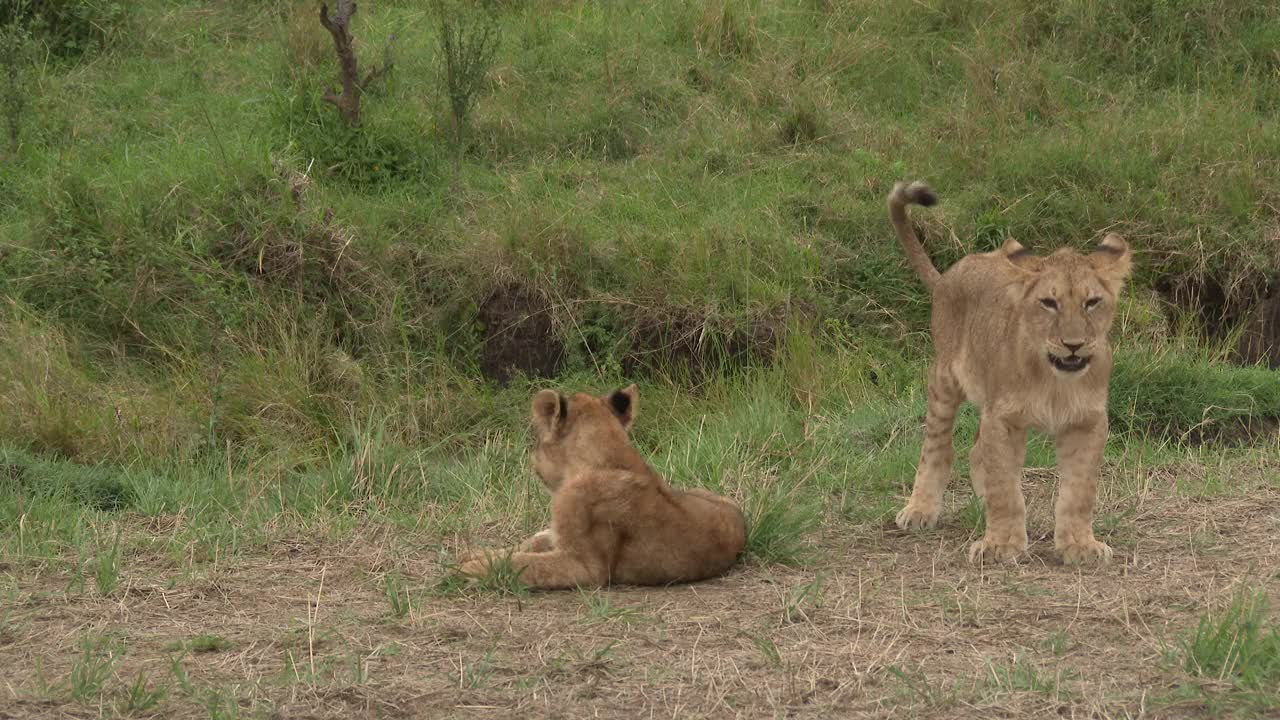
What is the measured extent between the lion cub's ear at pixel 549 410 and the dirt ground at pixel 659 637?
540mm

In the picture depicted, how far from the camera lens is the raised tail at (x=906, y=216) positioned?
5809 millimetres

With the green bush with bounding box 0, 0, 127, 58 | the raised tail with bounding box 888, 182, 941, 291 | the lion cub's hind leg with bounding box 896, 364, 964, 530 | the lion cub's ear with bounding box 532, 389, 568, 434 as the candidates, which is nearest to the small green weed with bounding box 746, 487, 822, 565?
the lion cub's hind leg with bounding box 896, 364, 964, 530

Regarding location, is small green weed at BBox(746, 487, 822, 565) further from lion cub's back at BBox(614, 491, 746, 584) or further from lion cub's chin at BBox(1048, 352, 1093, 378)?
lion cub's chin at BBox(1048, 352, 1093, 378)

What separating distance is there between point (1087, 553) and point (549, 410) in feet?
5.75

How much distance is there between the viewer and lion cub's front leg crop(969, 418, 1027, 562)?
17.1 ft

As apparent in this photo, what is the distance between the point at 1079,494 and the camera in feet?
16.9

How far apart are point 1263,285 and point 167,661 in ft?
23.3

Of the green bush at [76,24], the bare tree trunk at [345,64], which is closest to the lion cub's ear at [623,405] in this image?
the bare tree trunk at [345,64]

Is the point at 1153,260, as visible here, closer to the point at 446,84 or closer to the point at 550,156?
the point at 550,156

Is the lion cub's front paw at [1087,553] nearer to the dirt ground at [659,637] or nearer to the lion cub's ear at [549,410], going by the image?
the dirt ground at [659,637]

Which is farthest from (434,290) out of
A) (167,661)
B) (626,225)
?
(167,661)

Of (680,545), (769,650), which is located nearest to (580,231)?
(680,545)

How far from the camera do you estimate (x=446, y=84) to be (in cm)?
1040

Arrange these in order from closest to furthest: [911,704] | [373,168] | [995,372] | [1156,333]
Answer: [911,704] < [995,372] < [1156,333] < [373,168]
